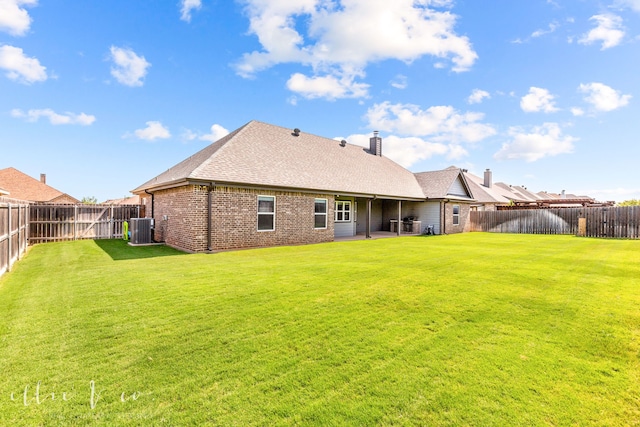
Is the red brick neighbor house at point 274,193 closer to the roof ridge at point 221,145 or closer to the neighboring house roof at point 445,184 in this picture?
the roof ridge at point 221,145

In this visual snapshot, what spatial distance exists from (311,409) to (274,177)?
11671 mm

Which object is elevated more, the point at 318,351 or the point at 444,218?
the point at 444,218

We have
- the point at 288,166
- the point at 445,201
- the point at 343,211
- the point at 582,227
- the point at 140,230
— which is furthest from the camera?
the point at 445,201

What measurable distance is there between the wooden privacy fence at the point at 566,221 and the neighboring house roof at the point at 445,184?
→ 2829 mm

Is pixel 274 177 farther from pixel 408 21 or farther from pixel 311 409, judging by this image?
pixel 311 409

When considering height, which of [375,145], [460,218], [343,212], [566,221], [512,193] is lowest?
[566,221]

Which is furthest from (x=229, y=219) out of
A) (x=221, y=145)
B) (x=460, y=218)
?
(x=460, y=218)

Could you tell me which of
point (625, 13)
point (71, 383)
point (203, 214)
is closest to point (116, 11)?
point (203, 214)

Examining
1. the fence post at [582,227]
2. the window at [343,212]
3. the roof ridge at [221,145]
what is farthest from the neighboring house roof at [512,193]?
the roof ridge at [221,145]

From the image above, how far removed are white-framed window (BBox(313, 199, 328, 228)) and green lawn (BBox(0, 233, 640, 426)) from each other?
8272 mm

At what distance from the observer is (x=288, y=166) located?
15031 millimetres

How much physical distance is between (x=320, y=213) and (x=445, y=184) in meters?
12.0

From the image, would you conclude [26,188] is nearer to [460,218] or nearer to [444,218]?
[444,218]

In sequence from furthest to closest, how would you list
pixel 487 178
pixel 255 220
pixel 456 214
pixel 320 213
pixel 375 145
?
pixel 487 178
pixel 375 145
pixel 456 214
pixel 320 213
pixel 255 220
